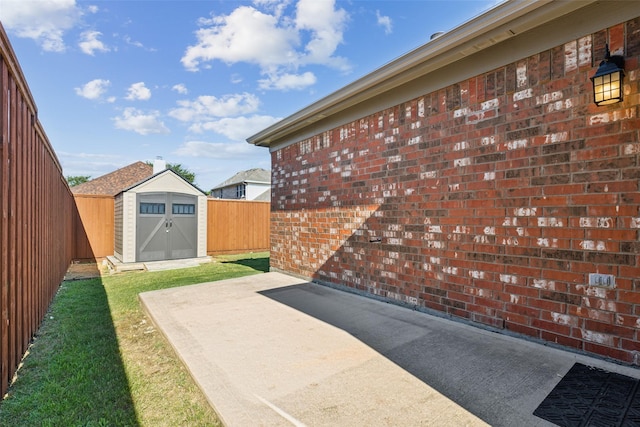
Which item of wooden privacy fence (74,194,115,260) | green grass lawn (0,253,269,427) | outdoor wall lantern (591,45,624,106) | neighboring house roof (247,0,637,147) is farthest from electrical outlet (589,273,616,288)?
wooden privacy fence (74,194,115,260)

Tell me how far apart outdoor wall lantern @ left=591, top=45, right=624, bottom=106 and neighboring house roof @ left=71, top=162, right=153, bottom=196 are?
21.0 meters

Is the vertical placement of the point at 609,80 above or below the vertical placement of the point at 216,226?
above

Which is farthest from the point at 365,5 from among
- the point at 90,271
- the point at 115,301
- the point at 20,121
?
the point at 90,271

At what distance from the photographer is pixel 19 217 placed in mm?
2793

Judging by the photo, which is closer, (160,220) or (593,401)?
(593,401)

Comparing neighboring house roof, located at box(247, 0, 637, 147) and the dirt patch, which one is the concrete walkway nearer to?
neighboring house roof, located at box(247, 0, 637, 147)

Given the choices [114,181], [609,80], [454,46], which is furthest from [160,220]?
[114,181]

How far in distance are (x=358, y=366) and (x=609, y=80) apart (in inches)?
115

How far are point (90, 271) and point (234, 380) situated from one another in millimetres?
8174

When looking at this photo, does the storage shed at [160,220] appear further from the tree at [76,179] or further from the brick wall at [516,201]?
the tree at [76,179]

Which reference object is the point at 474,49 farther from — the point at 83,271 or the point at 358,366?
the point at 83,271

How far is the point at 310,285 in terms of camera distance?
5469 mm

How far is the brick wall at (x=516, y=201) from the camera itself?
2359mm

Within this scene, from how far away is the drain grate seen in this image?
1.68 m
